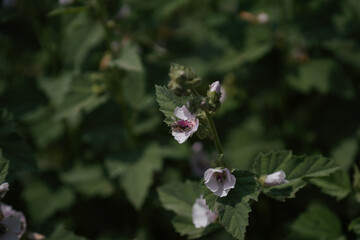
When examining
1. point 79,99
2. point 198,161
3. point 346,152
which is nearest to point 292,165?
point 346,152

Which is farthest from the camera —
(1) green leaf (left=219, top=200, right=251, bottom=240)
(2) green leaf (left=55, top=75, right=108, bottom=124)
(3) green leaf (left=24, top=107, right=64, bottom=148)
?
(3) green leaf (left=24, top=107, right=64, bottom=148)

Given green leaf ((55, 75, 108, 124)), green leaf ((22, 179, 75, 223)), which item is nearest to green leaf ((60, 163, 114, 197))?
green leaf ((22, 179, 75, 223))

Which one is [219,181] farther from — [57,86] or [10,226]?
[57,86]

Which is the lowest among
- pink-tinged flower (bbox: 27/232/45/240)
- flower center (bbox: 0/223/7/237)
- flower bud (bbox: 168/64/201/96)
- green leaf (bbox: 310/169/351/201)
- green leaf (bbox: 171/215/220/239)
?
green leaf (bbox: 310/169/351/201)

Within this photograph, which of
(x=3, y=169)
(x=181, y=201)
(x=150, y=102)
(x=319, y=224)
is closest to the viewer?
(x=3, y=169)

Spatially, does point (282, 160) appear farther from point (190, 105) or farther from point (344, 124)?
point (344, 124)

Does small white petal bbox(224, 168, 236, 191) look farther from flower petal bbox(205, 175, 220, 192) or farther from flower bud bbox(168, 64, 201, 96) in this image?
flower bud bbox(168, 64, 201, 96)

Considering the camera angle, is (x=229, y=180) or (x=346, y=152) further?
(x=346, y=152)
